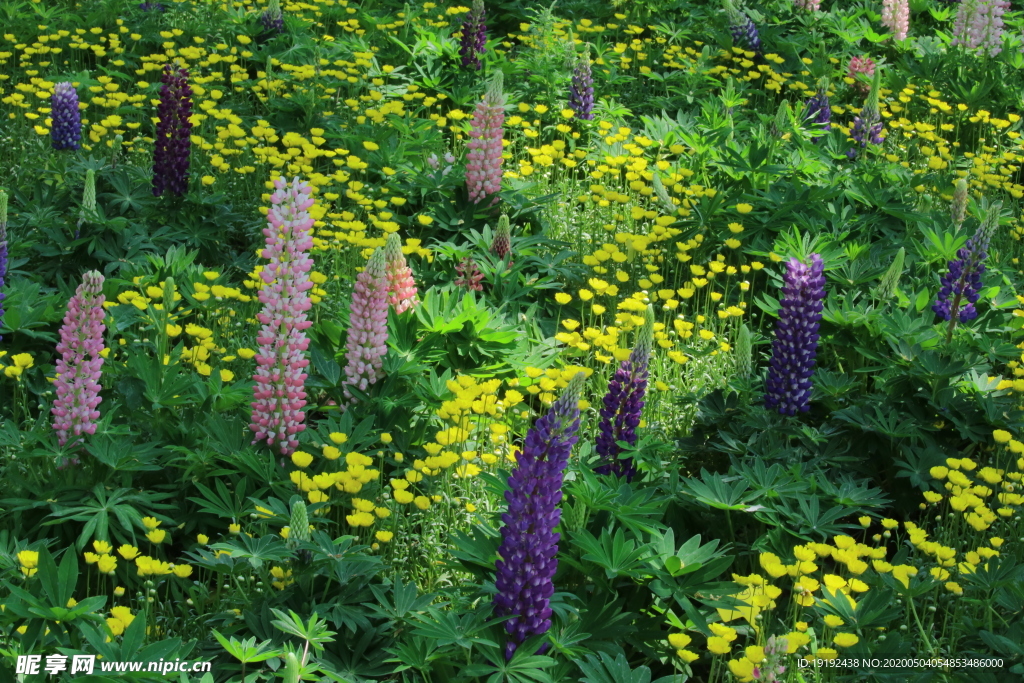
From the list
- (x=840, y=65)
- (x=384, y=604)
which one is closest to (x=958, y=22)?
(x=840, y=65)

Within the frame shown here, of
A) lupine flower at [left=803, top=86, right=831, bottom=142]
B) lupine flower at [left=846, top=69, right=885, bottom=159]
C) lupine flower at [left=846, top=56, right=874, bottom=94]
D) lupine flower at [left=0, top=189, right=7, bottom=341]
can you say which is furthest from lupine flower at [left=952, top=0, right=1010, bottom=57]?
lupine flower at [left=0, top=189, right=7, bottom=341]

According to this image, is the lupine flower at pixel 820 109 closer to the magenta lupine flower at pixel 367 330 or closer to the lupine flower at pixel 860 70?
the lupine flower at pixel 860 70

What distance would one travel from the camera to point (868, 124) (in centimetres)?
632

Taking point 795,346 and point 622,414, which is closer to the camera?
point 622,414

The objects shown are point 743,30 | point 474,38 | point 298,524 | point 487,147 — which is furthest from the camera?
point 743,30

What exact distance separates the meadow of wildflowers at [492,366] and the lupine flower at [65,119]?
21 millimetres

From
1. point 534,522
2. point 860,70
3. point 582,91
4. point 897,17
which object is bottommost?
point 534,522

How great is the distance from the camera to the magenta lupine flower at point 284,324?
351 cm

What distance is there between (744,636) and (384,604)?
1182mm

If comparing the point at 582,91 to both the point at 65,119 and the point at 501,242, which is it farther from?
the point at 65,119

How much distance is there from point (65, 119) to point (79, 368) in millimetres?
2689

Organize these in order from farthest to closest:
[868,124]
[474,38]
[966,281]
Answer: [474,38], [868,124], [966,281]

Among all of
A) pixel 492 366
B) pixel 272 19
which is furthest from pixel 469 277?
pixel 272 19

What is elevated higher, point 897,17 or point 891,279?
point 897,17
